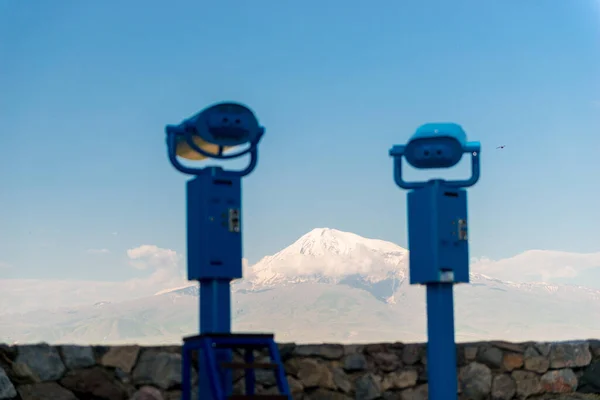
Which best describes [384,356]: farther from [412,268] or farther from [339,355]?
[412,268]

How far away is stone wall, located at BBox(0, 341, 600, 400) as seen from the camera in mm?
7621

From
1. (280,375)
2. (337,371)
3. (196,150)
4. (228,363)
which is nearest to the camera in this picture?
(228,363)

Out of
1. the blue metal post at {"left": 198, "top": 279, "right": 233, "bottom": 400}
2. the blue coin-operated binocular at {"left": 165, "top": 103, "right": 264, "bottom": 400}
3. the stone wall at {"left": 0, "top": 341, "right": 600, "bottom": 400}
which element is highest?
the blue coin-operated binocular at {"left": 165, "top": 103, "right": 264, "bottom": 400}

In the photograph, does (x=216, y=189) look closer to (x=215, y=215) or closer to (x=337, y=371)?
(x=215, y=215)

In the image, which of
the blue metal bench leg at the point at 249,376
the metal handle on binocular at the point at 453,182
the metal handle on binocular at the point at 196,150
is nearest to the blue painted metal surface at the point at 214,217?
the metal handle on binocular at the point at 196,150

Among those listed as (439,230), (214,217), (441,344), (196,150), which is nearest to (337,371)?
(441,344)

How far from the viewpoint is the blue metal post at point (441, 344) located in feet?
26.5

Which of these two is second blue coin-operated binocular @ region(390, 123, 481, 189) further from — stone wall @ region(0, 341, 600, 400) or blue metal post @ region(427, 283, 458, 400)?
stone wall @ region(0, 341, 600, 400)

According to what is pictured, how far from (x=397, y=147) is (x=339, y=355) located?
1.80 meters

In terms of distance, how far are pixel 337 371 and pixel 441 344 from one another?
94 cm

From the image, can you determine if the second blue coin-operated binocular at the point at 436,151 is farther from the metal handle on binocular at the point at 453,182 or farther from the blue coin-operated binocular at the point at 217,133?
the blue coin-operated binocular at the point at 217,133

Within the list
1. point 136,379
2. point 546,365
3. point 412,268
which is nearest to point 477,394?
point 546,365

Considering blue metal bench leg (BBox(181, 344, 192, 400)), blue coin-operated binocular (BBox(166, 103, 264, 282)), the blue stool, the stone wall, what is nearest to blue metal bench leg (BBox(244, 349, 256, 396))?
the blue stool

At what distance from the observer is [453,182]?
814 cm
